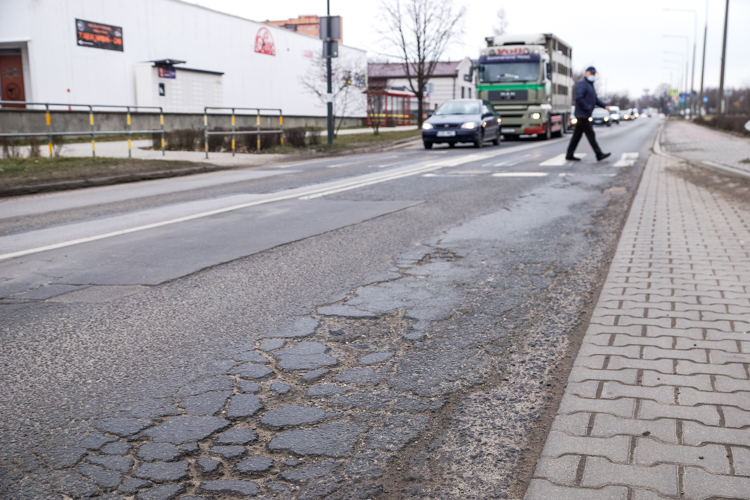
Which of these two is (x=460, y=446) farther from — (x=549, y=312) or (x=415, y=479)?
(x=549, y=312)

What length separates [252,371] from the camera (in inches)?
136

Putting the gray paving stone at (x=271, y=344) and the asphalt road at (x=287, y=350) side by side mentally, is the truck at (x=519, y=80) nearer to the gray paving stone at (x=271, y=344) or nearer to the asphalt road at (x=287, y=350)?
the asphalt road at (x=287, y=350)

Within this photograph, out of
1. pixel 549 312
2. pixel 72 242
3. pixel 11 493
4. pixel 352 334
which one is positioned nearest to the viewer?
pixel 11 493

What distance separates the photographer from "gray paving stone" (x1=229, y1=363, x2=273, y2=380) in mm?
3396

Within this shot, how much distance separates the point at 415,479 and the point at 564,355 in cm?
155

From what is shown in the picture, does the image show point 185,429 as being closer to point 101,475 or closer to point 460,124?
point 101,475

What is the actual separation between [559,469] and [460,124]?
2141 cm

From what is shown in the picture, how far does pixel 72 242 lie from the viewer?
22.4 ft

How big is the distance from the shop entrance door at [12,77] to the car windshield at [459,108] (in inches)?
652

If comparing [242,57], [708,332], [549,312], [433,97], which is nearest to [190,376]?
[549,312]

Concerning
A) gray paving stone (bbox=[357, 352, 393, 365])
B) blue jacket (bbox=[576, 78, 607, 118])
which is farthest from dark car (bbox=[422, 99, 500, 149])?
gray paving stone (bbox=[357, 352, 393, 365])

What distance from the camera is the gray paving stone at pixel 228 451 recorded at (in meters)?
2.61

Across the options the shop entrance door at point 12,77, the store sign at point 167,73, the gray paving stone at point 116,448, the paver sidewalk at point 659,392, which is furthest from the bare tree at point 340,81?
the gray paving stone at point 116,448

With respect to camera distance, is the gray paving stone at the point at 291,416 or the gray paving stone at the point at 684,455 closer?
the gray paving stone at the point at 684,455
